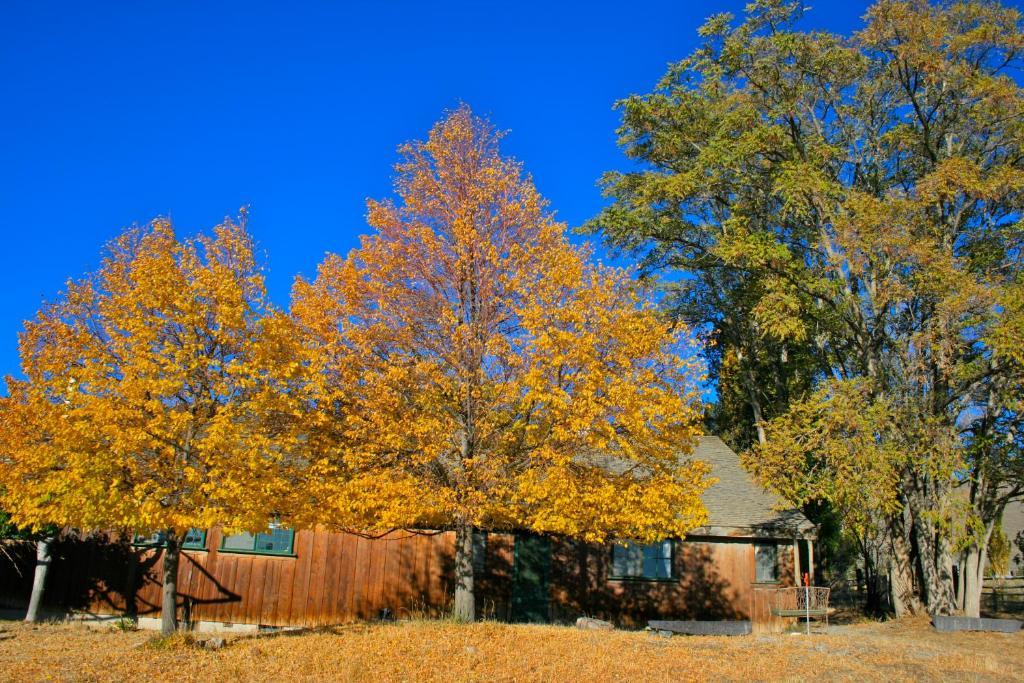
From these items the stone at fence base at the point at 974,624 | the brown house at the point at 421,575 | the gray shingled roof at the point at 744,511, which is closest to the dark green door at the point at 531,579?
the brown house at the point at 421,575

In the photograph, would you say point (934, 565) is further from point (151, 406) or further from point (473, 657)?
point (151, 406)

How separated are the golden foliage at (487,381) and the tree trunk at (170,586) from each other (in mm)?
2660

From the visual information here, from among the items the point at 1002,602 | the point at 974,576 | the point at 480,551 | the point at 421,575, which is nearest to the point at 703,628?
the point at 480,551

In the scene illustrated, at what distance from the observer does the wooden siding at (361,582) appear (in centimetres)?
1794

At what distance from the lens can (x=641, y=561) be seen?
19609mm

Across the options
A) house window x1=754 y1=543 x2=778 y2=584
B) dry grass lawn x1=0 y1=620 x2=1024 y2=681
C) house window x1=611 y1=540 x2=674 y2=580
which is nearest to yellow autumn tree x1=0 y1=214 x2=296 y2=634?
dry grass lawn x1=0 y1=620 x2=1024 y2=681

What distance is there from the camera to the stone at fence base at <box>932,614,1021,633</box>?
1814 centimetres

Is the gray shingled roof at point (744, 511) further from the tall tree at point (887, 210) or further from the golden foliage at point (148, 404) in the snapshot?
the golden foliage at point (148, 404)

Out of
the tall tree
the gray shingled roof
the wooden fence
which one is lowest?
the wooden fence

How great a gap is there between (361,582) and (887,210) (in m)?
16.5

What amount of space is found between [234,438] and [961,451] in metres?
17.2

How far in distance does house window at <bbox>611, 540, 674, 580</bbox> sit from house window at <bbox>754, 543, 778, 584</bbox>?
7.85ft

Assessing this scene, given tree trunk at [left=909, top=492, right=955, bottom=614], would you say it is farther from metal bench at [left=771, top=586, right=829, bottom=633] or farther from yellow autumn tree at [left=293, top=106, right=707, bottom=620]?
yellow autumn tree at [left=293, top=106, right=707, bottom=620]

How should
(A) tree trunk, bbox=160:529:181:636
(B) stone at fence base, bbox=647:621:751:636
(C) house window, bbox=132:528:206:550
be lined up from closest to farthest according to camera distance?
1. (A) tree trunk, bbox=160:529:181:636
2. (B) stone at fence base, bbox=647:621:751:636
3. (C) house window, bbox=132:528:206:550
